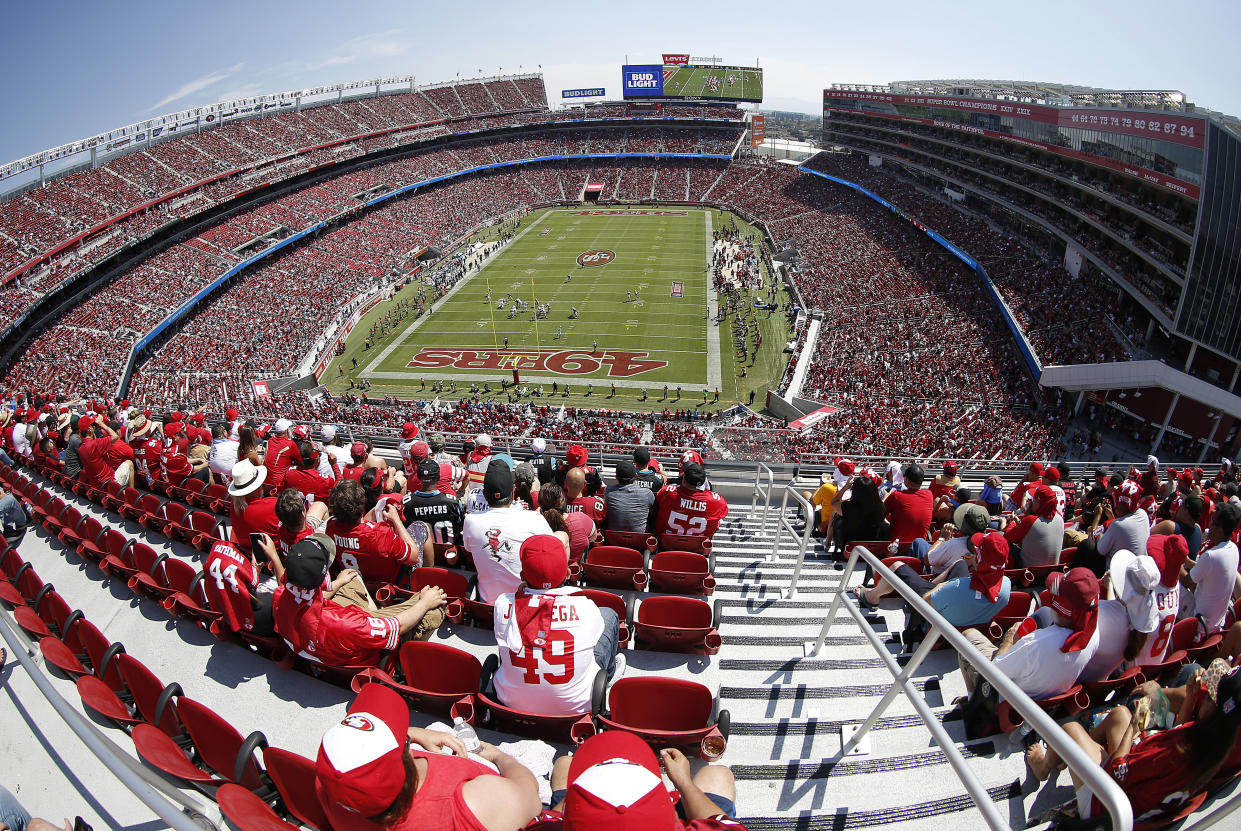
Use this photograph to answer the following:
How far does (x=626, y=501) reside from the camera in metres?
6.64

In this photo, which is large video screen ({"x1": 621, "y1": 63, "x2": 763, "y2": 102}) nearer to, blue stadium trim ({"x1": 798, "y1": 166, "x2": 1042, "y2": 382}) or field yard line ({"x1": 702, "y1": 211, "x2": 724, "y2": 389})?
blue stadium trim ({"x1": 798, "y1": 166, "x2": 1042, "y2": 382})

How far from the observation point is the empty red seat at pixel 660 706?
3.66 metres

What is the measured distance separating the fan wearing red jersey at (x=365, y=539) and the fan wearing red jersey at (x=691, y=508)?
109 inches

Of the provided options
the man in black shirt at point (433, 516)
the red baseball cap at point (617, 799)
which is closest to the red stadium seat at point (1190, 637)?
the red baseball cap at point (617, 799)

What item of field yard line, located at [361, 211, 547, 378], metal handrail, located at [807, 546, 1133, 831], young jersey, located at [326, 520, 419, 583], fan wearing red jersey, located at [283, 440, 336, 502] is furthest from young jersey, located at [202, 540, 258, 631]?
field yard line, located at [361, 211, 547, 378]

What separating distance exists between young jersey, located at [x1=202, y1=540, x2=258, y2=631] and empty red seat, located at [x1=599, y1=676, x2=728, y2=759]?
3.36 metres

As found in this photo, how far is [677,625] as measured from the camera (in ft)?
16.2

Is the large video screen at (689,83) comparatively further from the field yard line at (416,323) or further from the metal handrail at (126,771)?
the metal handrail at (126,771)

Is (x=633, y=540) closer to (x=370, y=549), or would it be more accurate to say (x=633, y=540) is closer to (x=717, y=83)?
(x=370, y=549)

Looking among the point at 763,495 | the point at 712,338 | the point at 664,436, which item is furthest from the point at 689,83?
the point at 763,495

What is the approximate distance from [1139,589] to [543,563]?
3977 millimetres

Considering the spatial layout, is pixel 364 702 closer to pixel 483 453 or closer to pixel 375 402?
pixel 483 453

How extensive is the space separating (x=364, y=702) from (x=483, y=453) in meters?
6.51

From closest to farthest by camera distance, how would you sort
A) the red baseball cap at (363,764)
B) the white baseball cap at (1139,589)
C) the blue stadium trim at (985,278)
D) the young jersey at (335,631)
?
the red baseball cap at (363,764) < the white baseball cap at (1139,589) < the young jersey at (335,631) < the blue stadium trim at (985,278)
